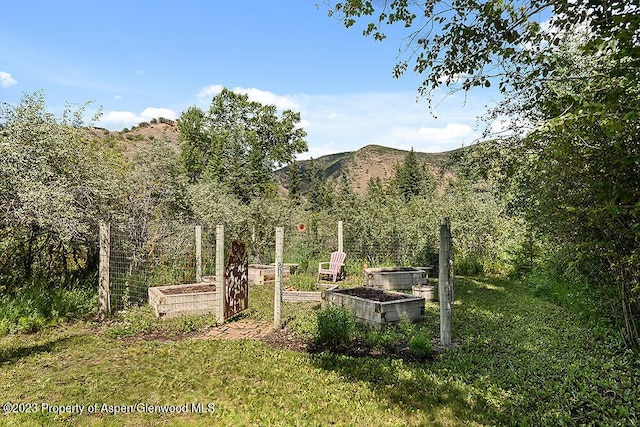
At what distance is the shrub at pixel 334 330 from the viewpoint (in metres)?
4.80

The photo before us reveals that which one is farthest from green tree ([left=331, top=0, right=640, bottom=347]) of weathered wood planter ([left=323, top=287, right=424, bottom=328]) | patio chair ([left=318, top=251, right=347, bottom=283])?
patio chair ([left=318, top=251, right=347, bottom=283])

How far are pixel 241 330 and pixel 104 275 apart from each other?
2.62m

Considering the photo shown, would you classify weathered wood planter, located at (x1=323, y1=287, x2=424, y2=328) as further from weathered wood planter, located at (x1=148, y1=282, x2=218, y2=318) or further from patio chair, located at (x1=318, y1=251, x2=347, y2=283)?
patio chair, located at (x1=318, y1=251, x2=347, y2=283)

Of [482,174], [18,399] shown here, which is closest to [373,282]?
[482,174]

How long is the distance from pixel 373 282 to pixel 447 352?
484 centimetres

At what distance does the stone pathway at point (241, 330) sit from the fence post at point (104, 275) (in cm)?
200

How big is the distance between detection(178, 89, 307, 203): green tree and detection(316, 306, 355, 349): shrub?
21.1 metres

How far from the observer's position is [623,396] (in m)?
3.25

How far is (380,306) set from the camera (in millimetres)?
5609

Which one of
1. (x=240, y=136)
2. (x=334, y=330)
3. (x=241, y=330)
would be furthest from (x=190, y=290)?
(x=240, y=136)

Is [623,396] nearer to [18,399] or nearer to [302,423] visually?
[302,423]

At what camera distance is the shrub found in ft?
15.8

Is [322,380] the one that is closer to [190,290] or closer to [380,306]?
[380,306]

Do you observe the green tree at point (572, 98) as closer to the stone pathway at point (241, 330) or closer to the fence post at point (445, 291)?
the fence post at point (445, 291)
